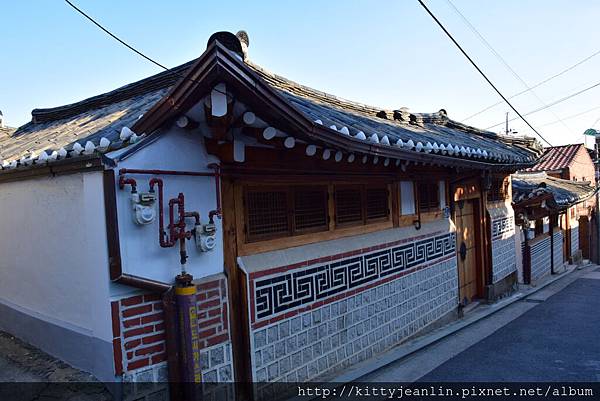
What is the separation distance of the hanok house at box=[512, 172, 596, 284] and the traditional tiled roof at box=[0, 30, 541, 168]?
10.0ft

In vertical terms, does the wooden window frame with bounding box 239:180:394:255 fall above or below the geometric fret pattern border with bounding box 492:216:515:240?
above

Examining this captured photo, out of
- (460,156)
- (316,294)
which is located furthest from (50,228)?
(460,156)

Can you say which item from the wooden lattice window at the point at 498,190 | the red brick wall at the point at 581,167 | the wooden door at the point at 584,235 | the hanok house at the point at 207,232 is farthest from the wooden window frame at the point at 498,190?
the red brick wall at the point at 581,167

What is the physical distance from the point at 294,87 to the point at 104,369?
4.37m

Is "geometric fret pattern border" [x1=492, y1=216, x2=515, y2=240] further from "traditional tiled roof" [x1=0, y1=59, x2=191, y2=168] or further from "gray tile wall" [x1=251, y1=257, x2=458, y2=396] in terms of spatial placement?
"traditional tiled roof" [x1=0, y1=59, x2=191, y2=168]

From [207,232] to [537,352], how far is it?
18.5ft

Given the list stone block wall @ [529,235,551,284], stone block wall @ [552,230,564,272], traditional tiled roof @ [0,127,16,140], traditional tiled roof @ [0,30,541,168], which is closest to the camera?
traditional tiled roof @ [0,30,541,168]

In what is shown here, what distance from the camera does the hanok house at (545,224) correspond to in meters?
12.2

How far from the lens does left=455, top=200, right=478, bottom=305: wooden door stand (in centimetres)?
895

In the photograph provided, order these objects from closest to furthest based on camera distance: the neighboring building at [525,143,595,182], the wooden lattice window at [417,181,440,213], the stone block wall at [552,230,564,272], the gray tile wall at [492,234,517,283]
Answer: the wooden lattice window at [417,181,440,213]
the gray tile wall at [492,234,517,283]
the stone block wall at [552,230,564,272]
the neighboring building at [525,143,595,182]

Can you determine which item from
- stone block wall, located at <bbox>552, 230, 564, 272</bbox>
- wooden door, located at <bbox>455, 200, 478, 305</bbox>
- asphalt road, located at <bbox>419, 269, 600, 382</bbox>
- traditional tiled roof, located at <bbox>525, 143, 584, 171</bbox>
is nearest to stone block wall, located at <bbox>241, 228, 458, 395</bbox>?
asphalt road, located at <bbox>419, 269, 600, 382</bbox>

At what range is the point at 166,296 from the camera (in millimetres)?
3561

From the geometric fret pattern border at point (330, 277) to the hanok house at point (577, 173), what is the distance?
1565 centimetres

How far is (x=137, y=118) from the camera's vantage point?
12.6 feet
